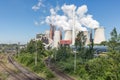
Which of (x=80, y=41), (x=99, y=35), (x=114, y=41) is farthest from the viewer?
(x=99, y=35)

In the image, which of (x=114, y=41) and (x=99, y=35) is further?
(x=99, y=35)

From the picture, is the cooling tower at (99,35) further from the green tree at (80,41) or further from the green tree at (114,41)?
the green tree at (114,41)

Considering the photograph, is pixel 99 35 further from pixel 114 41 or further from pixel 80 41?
pixel 114 41

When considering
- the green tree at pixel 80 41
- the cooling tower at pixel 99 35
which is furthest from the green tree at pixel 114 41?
the cooling tower at pixel 99 35

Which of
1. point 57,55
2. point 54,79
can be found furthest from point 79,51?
point 54,79

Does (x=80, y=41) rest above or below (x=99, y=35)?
below

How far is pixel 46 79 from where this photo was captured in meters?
48.3

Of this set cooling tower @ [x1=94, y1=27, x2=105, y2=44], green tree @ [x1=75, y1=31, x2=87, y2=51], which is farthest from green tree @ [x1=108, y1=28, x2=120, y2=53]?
cooling tower @ [x1=94, y1=27, x2=105, y2=44]

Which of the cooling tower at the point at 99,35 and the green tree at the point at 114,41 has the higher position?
the cooling tower at the point at 99,35

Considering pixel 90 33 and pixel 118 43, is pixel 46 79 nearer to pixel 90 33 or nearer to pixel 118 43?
pixel 118 43

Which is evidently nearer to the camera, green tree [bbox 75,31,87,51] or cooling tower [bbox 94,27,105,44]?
green tree [bbox 75,31,87,51]

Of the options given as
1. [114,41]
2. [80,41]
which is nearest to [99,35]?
[80,41]

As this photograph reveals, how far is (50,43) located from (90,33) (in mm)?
39351

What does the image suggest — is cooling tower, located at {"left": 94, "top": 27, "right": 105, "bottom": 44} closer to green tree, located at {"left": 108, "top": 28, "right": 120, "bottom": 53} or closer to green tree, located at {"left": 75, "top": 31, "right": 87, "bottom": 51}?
green tree, located at {"left": 75, "top": 31, "right": 87, "bottom": 51}
